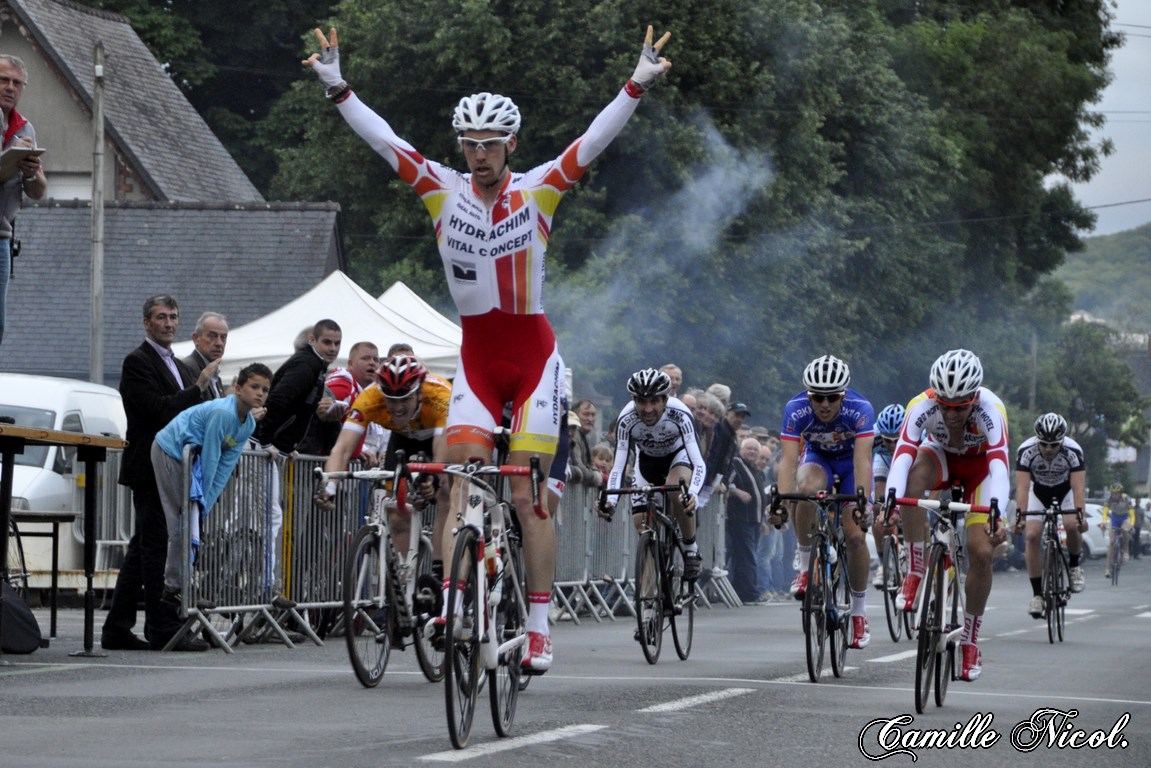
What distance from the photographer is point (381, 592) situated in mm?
11086

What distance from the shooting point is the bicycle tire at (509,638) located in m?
8.45

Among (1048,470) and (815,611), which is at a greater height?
(1048,470)

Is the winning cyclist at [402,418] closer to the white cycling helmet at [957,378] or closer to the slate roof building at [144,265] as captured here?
the white cycling helmet at [957,378]

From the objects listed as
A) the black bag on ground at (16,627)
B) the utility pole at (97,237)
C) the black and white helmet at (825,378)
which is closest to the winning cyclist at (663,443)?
the black and white helmet at (825,378)

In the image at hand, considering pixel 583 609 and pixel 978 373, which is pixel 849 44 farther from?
pixel 978 373

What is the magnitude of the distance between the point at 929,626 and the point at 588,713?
6.53 feet

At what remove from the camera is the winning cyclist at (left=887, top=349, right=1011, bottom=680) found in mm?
11484

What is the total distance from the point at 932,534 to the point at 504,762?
13.3ft

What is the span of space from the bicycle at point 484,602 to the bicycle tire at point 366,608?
6.05 feet

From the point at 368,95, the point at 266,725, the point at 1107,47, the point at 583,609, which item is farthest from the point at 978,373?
the point at 1107,47

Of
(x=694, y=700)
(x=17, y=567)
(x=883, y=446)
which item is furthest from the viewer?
(x=17, y=567)
